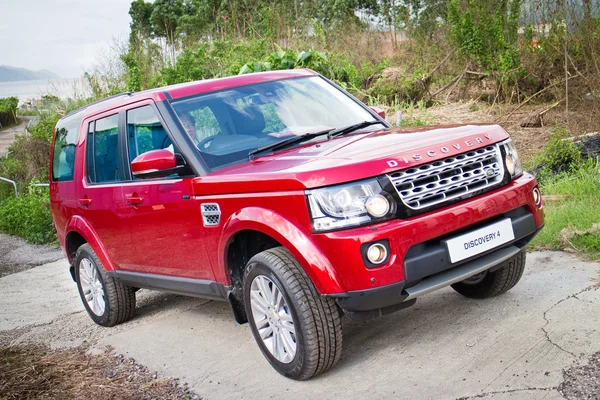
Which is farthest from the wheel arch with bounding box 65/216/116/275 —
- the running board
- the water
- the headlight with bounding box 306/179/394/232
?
the water

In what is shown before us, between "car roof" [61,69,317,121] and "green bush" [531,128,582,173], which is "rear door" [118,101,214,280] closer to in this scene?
"car roof" [61,69,317,121]

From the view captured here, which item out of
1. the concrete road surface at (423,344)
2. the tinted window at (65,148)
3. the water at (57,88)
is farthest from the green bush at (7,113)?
the concrete road surface at (423,344)

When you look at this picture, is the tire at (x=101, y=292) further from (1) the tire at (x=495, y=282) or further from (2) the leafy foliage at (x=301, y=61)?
(2) the leafy foliage at (x=301, y=61)

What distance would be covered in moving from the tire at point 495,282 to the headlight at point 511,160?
2.14 feet

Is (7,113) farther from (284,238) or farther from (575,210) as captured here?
(284,238)

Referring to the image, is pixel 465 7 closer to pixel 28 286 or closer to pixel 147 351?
pixel 28 286

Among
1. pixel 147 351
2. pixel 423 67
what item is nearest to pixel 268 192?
pixel 147 351

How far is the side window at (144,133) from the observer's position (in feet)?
15.8

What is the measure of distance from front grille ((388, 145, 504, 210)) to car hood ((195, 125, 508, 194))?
0.05 meters

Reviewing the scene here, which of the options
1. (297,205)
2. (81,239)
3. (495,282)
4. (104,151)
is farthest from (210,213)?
(81,239)

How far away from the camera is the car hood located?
11.9 ft

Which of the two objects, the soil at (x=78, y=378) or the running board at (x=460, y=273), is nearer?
the running board at (x=460, y=273)

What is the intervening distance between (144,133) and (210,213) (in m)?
1.11

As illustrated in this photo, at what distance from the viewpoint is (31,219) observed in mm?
12781
